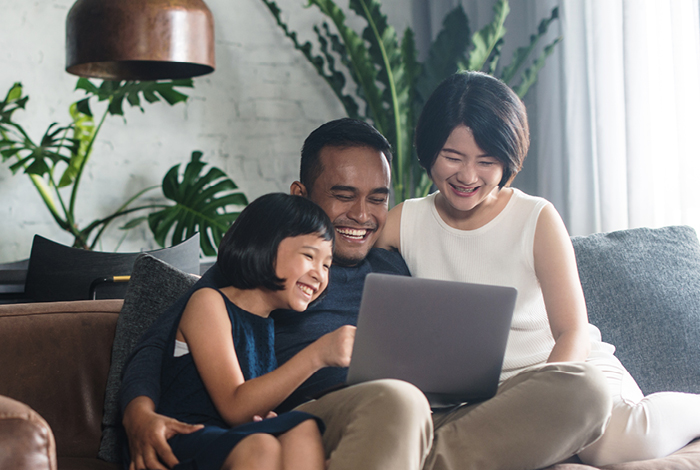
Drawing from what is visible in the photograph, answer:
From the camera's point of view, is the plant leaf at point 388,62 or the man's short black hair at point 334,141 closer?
the man's short black hair at point 334,141

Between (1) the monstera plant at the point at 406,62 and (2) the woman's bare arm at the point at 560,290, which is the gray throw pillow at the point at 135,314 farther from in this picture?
(1) the monstera plant at the point at 406,62

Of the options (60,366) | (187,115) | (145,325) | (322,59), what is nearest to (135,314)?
(145,325)

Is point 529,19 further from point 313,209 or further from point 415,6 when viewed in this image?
point 313,209

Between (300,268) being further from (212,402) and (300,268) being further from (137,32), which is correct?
(137,32)

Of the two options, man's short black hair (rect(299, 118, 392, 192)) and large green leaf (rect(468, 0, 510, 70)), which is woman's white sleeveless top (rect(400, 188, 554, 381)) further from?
large green leaf (rect(468, 0, 510, 70))

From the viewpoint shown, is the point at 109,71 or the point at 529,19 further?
the point at 529,19

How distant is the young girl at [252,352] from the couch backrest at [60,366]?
273 millimetres

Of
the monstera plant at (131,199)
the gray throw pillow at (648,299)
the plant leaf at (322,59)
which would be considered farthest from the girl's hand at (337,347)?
the plant leaf at (322,59)

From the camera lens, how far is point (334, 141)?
1.44 m

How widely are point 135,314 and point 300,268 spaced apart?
1.22ft

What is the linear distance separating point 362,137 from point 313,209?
32 cm

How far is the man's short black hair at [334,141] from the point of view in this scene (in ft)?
4.72

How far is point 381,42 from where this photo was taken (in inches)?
104

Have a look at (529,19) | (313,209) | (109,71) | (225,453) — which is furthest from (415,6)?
(225,453)
